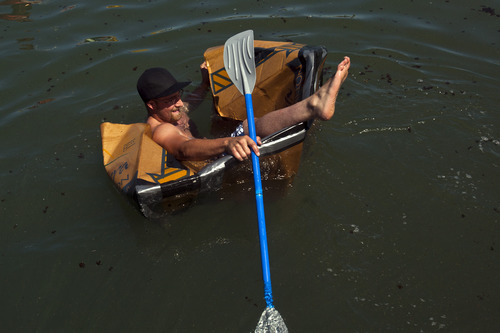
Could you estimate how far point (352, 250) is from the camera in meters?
3.46

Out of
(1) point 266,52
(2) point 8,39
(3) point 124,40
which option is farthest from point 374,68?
(2) point 8,39

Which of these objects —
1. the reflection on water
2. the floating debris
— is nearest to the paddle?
the floating debris

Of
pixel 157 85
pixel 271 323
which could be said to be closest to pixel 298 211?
pixel 271 323

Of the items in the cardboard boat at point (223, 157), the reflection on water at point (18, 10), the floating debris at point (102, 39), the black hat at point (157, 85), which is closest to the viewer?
the cardboard boat at point (223, 157)

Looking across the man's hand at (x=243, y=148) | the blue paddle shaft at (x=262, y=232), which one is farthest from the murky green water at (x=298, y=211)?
the man's hand at (x=243, y=148)

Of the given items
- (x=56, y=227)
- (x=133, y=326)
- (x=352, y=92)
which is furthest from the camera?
(x=352, y=92)

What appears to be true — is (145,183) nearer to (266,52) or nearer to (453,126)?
(266,52)

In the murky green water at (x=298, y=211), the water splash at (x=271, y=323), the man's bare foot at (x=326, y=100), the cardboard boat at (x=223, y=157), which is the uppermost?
the man's bare foot at (x=326, y=100)

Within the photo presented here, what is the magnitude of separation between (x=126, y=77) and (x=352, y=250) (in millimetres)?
3833

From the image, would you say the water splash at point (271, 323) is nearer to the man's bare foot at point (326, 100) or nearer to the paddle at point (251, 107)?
the paddle at point (251, 107)

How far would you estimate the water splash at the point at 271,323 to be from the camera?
9.78ft

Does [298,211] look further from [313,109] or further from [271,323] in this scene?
[271,323]

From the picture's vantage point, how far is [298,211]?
3832mm

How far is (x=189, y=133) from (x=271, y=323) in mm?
2124
